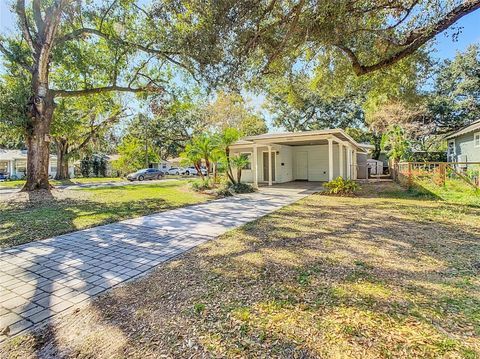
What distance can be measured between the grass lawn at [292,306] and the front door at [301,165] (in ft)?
45.7

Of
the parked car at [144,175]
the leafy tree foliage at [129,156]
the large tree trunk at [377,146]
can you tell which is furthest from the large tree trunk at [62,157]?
the large tree trunk at [377,146]

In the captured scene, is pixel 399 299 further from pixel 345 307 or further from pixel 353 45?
pixel 353 45

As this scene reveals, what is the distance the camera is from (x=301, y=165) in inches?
756

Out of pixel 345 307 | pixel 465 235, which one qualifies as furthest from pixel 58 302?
pixel 465 235

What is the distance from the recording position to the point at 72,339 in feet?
8.05

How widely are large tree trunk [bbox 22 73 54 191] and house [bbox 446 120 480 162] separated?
20.9 metres

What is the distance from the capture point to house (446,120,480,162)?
51.4 ft

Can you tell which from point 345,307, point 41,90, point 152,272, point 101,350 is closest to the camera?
point 101,350

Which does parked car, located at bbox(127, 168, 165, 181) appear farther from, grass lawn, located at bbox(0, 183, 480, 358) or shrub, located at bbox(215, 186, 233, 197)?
grass lawn, located at bbox(0, 183, 480, 358)

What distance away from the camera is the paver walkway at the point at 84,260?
10.0ft

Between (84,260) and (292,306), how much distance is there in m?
3.35

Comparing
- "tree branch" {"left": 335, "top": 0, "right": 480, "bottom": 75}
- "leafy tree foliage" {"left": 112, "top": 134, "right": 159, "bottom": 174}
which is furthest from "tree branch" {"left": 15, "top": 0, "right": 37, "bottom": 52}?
"leafy tree foliage" {"left": 112, "top": 134, "right": 159, "bottom": 174}

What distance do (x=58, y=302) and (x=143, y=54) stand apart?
13417 mm

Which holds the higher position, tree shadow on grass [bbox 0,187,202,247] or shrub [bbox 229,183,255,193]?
shrub [bbox 229,183,255,193]
